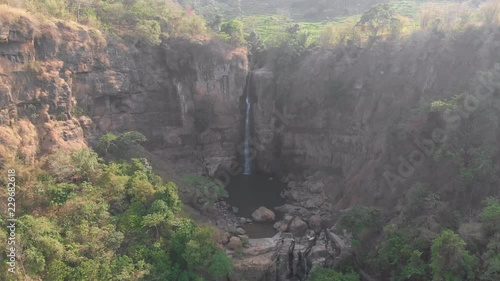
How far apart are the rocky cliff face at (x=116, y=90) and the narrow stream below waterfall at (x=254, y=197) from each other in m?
3.77

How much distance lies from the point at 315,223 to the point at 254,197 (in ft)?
24.1

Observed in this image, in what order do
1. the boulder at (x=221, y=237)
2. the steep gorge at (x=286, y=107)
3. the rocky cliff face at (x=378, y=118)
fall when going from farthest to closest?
1. the boulder at (x=221, y=237)
2. the steep gorge at (x=286, y=107)
3. the rocky cliff face at (x=378, y=118)

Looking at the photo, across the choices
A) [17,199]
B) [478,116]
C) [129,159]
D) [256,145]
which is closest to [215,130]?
[256,145]

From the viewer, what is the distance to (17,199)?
2359 cm

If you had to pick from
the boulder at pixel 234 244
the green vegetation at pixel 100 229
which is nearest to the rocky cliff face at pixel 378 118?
the boulder at pixel 234 244

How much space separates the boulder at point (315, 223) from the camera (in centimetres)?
3164

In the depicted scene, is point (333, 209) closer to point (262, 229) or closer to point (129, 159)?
point (262, 229)

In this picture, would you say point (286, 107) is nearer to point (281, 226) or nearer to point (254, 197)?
point (254, 197)

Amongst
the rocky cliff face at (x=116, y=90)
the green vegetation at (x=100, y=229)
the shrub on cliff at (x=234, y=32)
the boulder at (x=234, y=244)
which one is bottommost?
the boulder at (x=234, y=244)

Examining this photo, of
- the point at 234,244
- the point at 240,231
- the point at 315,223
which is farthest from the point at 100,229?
the point at 315,223

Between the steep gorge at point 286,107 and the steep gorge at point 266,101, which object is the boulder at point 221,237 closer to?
the steep gorge at point 286,107

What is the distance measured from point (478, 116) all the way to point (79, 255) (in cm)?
2567

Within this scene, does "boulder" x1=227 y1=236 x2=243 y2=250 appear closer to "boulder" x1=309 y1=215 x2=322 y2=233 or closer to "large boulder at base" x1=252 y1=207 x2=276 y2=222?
"large boulder at base" x1=252 y1=207 x2=276 y2=222

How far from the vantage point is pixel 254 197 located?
37281 mm
